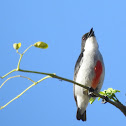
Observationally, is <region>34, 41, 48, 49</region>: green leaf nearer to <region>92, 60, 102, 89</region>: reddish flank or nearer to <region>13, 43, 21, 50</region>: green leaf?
<region>13, 43, 21, 50</region>: green leaf

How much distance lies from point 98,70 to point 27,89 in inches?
62.4

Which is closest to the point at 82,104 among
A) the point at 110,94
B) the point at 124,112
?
the point at 110,94

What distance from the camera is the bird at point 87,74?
276 cm

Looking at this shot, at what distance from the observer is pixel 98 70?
277cm

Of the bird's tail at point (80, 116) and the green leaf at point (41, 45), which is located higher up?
the bird's tail at point (80, 116)

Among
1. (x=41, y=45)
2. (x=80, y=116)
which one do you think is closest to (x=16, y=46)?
(x=41, y=45)

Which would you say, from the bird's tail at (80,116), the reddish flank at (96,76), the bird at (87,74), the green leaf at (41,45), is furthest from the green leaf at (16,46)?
the bird's tail at (80,116)

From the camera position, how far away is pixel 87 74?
2.79 m

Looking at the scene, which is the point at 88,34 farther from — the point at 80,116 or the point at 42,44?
the point at 42,44

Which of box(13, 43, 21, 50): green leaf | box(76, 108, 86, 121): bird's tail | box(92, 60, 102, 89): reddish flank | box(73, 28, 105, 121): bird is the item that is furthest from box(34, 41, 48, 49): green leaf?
box(76, 108, 86, 121): bird's tail

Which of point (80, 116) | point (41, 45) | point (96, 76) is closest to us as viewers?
point (41, 45)

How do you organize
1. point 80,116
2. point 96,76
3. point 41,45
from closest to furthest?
1. point 41,45
2. point 96,76
3. point 80,116

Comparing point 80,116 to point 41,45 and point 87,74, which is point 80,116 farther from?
point 41,45

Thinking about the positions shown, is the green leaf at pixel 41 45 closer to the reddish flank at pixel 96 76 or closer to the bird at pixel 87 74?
the bird at pixel 87 74
